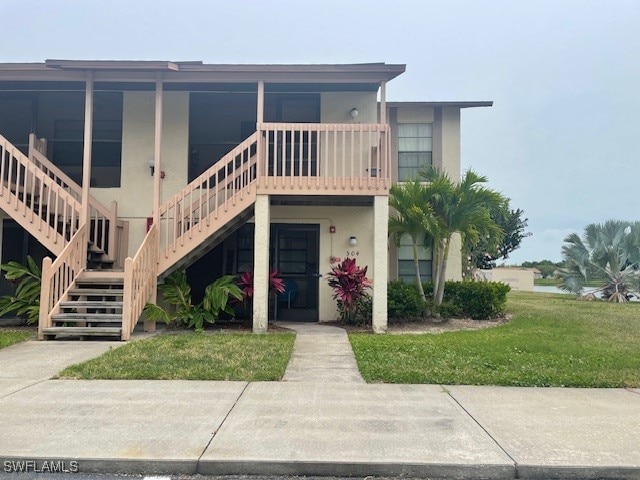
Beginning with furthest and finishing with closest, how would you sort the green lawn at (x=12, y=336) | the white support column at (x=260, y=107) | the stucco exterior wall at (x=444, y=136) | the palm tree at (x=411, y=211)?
the stucco exterior wall at (x=444, y=136)
the palm tree at (x=411, y=211)
the white support column at (x=260, y=107)
the green lawn at (x=12, y=336)

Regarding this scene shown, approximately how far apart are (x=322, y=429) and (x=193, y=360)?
292 centimetres

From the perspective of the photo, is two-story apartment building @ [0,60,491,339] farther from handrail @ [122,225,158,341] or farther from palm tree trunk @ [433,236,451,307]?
palm tree trunk @ [433,236,451,307]

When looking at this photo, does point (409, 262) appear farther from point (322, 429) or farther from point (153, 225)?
point (322, 429)

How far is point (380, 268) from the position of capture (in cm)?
880

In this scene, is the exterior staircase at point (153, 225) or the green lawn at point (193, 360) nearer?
the green lawn at point (193, 360)

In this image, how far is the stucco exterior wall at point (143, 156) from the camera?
10484 mm

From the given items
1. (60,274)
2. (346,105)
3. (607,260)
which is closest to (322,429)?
(60,274)

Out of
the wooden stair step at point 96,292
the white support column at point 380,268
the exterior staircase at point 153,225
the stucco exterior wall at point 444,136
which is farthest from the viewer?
the stucco exterior wall at point 444,136

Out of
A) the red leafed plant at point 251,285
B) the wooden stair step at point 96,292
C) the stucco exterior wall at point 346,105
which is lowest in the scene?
the wooden stair step at point 96,292

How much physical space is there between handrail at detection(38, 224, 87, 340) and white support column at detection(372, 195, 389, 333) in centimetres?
569

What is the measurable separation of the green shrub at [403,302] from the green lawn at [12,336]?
23.0 ft

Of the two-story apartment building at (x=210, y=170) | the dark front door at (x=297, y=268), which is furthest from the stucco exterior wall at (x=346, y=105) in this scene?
the dark front door at (x=297, y=268)

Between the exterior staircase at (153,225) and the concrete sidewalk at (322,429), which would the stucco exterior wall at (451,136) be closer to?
the exterior staircase at (153,225)

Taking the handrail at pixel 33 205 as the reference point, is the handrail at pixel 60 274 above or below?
below
